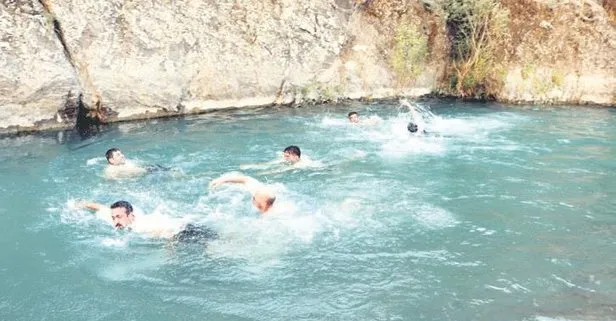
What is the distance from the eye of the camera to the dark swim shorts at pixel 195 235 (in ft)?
25.3

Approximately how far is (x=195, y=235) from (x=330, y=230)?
181cm

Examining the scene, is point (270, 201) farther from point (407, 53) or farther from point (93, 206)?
point (407, 53)

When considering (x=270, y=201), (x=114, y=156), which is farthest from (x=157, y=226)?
(x=114, y=156)

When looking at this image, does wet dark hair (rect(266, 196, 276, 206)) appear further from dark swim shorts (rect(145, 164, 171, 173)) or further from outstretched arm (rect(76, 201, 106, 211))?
dark swim shorts (rect(145, 164, 171, 173))

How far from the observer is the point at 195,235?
25.6 feet

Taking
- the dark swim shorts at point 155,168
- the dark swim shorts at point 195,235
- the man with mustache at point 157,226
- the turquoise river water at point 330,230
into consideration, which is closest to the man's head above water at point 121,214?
the man with mustache at point 157,226

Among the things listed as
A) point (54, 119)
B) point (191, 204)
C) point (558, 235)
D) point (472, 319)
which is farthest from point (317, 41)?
point (472, 319)

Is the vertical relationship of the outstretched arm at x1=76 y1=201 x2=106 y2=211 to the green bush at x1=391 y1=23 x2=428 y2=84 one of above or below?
below

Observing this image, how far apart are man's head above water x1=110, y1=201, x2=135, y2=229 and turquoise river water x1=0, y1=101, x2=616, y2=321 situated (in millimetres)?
212

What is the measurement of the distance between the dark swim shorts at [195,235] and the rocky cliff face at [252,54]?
804 cm

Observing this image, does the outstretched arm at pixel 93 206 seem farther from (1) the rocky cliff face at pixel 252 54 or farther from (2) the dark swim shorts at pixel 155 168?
(1) the rocky cliff face at pixel 252 54

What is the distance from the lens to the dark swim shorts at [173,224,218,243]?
304 inches

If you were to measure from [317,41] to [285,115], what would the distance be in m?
3.16

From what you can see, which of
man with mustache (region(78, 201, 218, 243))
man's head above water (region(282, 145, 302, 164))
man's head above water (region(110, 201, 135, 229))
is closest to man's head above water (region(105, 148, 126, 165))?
man with mustache (region(78, 201, 218, 243))
